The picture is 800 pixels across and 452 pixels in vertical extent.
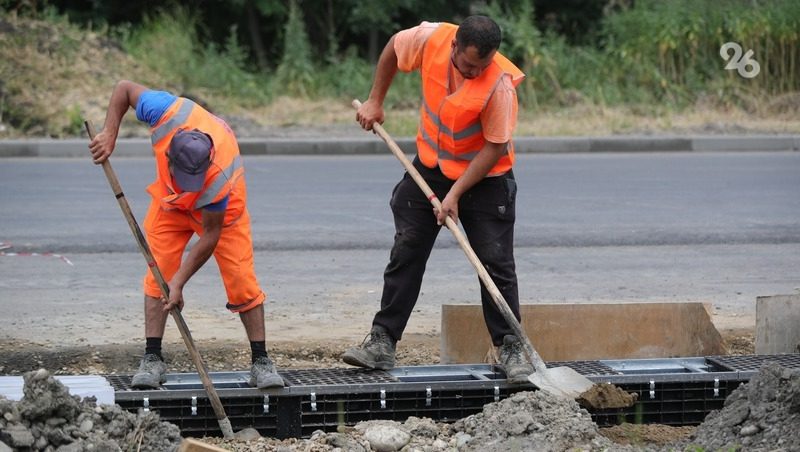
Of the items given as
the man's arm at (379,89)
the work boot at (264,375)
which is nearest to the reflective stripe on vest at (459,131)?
the man's arm at (379,89)

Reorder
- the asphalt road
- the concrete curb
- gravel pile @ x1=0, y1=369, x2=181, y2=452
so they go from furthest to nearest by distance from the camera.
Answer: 1. the concrete curb
2. the asphalt road
3. gravel pile @ x1=0, y1=369, x2=181, y2=452

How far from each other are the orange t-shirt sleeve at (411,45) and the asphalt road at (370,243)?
1.85 m

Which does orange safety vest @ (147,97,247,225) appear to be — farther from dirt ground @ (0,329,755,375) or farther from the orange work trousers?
dirt ground @ (0,329,755,375)

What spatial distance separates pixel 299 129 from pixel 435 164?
Answer: 1152 cm

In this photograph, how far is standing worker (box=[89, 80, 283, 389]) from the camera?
489cm

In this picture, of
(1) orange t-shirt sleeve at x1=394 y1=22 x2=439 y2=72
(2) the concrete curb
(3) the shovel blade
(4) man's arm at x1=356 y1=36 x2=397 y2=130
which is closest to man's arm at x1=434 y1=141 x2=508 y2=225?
(1) orange t-shirt sleeve at x1=394 y1=22 x2=439 y2=72

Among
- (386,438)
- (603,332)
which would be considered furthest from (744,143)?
(386,438)

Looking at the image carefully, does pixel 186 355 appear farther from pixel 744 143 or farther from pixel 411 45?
pixel 744 143

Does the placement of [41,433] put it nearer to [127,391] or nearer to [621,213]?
[127,391]

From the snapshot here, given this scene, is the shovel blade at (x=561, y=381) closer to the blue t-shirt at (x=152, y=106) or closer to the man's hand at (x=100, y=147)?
the blue t-shirt at (x=152, y=106)

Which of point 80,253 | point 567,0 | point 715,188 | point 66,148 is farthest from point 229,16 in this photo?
point 80,253

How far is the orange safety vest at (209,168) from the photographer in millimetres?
4922

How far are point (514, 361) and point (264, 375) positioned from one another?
1037 millimetres

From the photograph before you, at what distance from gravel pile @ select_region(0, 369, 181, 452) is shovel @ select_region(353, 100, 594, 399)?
57.5 inches
